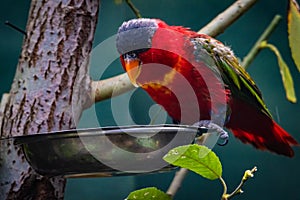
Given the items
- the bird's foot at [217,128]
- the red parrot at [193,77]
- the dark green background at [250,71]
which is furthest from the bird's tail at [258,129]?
→ the dark green background at [250,71]

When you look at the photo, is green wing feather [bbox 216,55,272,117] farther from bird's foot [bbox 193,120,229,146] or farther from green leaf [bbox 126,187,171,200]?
green leaf [bbox 126,187,171,200]

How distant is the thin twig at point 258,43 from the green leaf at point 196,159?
733mm

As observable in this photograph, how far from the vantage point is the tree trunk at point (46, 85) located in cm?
95

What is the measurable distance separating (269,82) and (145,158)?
838 millimetres

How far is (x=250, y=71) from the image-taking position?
1.49m

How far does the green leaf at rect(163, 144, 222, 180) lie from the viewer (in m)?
0.64

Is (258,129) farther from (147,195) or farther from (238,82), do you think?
(147,195)

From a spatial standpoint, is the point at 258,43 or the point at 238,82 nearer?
the point at 238,82

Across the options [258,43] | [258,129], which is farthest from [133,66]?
[258,43]

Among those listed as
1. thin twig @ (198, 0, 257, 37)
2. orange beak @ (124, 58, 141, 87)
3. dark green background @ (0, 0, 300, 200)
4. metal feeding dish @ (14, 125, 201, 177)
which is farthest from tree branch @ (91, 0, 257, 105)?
metal feeding dish @ (14, 125, 201, 177)

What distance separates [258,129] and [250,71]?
0.41m

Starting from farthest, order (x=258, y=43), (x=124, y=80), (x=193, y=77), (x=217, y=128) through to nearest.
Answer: (x=258, y=43) < (x=124, y=80) < (x=193, y=77) < (x=217, y=128)

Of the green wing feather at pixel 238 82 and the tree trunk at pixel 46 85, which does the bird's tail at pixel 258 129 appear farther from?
the tree trunk at pixel 46 85

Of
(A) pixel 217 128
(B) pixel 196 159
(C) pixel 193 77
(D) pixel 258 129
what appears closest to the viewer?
(B) pixel 196 159
